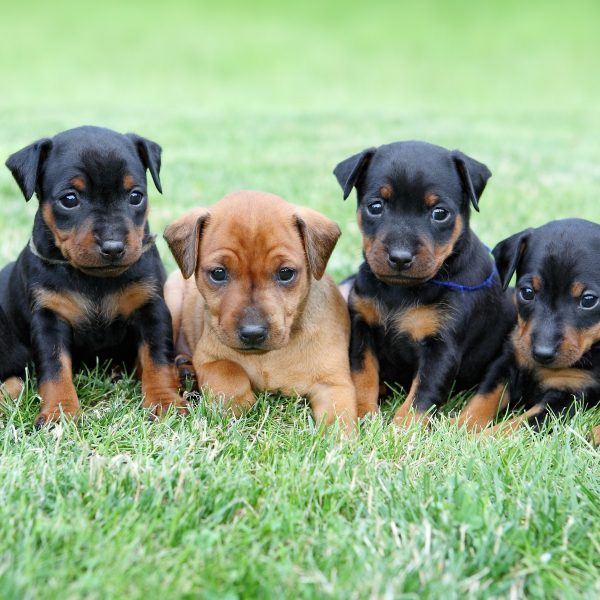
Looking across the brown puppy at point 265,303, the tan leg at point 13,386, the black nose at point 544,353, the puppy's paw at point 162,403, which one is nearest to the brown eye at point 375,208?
the brown puppy at point 265,303

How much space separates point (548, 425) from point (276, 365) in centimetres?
155

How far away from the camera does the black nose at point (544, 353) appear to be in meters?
4.55

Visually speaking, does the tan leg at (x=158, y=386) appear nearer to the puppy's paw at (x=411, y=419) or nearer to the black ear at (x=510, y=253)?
the puppy's paw at (x=411, y=419)

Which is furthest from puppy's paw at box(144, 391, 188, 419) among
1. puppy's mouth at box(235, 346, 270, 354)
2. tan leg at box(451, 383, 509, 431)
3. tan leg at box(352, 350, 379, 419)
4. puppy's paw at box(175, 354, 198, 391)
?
tan leg at box(451, 383, 509, 431)

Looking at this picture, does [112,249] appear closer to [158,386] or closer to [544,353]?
[158,386]

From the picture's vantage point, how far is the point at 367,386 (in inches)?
201

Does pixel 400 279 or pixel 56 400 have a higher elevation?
pixel 400 279

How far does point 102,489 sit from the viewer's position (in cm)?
342

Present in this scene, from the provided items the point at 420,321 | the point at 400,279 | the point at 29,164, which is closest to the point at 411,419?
the point at 420,321

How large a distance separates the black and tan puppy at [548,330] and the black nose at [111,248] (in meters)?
2.07

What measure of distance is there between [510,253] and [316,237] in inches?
45.5

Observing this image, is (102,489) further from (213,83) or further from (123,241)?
(213,83)

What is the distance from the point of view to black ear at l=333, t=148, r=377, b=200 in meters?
5.06

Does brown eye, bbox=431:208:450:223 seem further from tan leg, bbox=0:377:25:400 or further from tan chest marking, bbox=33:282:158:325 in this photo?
tan leg, bbox=0:377:25:400
